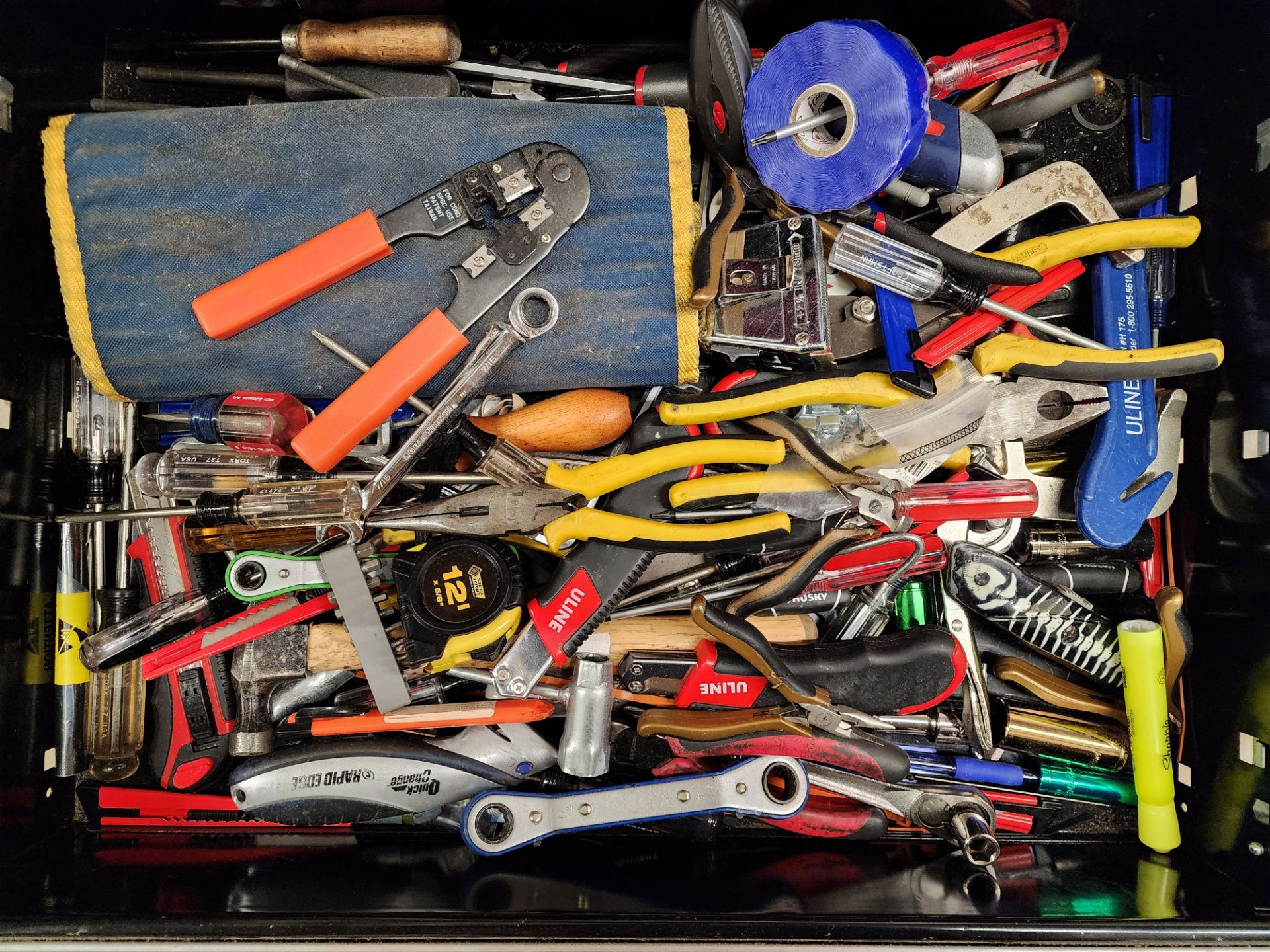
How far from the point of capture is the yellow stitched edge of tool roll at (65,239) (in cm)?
125

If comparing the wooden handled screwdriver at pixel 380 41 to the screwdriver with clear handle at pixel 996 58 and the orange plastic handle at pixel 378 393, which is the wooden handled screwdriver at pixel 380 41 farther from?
the screwdriver with clear handle at pixel 996 58

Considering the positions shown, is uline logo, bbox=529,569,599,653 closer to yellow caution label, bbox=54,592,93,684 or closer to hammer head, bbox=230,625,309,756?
hammer head, bbox=230,625,309,756

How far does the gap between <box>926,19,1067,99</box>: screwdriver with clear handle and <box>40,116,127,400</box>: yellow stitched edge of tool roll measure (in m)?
1.45

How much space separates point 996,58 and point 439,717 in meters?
1.51

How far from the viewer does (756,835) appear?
1501 mm

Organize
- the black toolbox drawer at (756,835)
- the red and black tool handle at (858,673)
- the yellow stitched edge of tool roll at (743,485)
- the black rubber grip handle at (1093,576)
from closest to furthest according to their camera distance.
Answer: the black toolbox drawer at (756,835)
the yellow stitched edge of tool roll at (743,485)
the red and black tool handle at (858,673)
the black rubber grip handle at (1093,576)

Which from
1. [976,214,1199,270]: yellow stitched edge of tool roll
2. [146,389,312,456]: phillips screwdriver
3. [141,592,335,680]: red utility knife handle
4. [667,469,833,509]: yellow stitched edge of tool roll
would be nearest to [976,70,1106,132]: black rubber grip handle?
[976,214,1199,270]: yellow stitched edge of tool roll

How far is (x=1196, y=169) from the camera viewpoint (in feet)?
4.81

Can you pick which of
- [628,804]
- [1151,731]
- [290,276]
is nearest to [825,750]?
[628,804]

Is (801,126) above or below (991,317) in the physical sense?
above

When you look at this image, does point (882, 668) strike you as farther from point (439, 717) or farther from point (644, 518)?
point (439, 717)

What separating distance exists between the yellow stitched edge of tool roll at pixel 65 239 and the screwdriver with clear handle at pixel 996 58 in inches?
57.2

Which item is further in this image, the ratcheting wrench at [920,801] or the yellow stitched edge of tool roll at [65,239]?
the ratcheting wrench at [920,801]

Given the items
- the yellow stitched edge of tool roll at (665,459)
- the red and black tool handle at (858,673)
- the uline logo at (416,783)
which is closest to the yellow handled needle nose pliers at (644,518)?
the yellow stitched edge of tool roll at (665,459)
